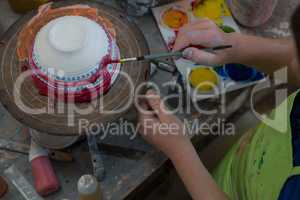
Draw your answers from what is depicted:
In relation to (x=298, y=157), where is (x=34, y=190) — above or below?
below

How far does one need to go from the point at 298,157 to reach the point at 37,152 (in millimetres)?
523

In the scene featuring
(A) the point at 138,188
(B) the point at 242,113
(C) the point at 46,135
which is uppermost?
(C) the point at 46,135

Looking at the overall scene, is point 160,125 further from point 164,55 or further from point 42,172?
point 42,172

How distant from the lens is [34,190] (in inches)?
37.9

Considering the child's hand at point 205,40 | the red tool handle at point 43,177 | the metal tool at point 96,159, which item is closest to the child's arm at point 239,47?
the child's hand at point 205,40

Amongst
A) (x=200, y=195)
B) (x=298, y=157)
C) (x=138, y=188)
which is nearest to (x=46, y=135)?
(x=138, y=188)

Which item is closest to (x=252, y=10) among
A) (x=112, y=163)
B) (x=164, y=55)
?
(x=164, y=55)

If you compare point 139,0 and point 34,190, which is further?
point 139,0

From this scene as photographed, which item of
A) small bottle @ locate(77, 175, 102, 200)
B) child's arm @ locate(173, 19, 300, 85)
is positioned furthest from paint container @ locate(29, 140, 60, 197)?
child's arm @ locate(173, 19, 300, 85)

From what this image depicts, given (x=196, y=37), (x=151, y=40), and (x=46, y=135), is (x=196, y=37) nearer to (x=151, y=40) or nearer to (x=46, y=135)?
(x=151, y=40)

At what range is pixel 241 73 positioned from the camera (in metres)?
1.06

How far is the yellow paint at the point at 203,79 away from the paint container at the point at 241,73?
3 centimetres

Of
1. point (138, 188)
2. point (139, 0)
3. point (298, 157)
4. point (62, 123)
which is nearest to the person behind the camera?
point (298, 157)

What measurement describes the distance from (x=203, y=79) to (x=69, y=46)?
0.36 metres
